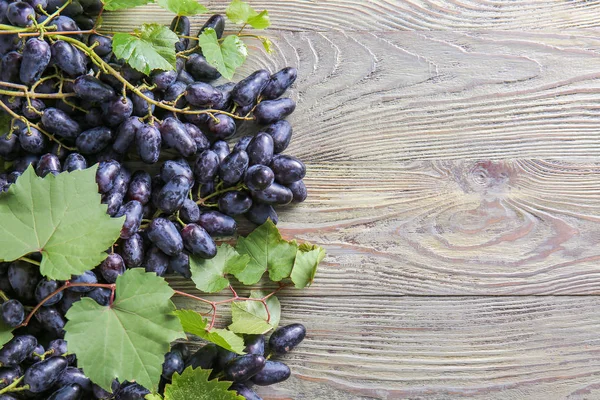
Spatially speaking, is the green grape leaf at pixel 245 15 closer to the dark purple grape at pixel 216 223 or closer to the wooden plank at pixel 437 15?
the wooden plank at pixel 437 15

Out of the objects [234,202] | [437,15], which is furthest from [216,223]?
[437,15]

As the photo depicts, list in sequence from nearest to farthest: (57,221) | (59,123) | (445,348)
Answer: (57,221) < (59,123) < (445,348)

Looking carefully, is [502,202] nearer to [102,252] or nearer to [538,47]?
[538,47]

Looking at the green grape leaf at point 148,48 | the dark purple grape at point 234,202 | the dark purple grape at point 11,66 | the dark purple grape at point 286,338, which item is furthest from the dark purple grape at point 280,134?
the dark purple grape at point 11,66

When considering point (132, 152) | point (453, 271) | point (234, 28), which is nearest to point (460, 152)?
point (453, 271)

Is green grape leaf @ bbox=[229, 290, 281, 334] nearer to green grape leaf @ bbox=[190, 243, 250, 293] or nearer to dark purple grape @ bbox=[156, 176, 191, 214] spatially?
green grape leaf @ bbox=[190, 243, 250, 293]

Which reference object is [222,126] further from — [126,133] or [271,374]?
[271,374]
